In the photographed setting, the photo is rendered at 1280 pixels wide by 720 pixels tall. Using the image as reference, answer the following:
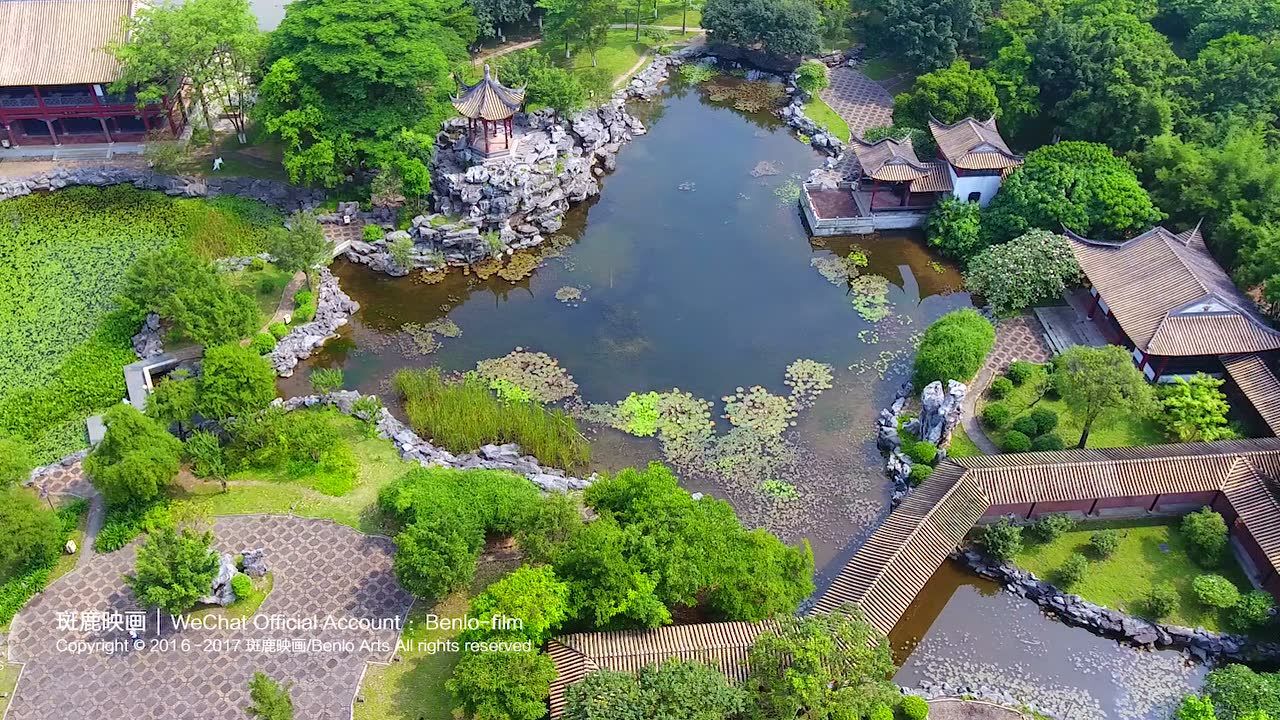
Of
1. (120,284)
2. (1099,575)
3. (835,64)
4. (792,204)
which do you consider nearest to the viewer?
(1099,575)

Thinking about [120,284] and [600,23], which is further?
[600,23]

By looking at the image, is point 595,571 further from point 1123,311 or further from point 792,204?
point 792,204

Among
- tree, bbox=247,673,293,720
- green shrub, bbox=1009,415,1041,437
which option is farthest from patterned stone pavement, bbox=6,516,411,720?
green shrub, bbox=1009,415,1041,437

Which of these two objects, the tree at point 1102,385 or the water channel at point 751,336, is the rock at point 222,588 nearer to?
the water channel at point 751,336

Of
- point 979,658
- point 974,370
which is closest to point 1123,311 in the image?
point 974,370

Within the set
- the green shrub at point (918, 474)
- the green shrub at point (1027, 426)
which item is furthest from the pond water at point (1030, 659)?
the green shrub at point (1027, 426)

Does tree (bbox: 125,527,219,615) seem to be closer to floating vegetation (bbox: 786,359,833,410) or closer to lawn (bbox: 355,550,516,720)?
lawn (bbox: 355,550,516,720)

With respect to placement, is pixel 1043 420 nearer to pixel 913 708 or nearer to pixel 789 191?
pixel 913 708
